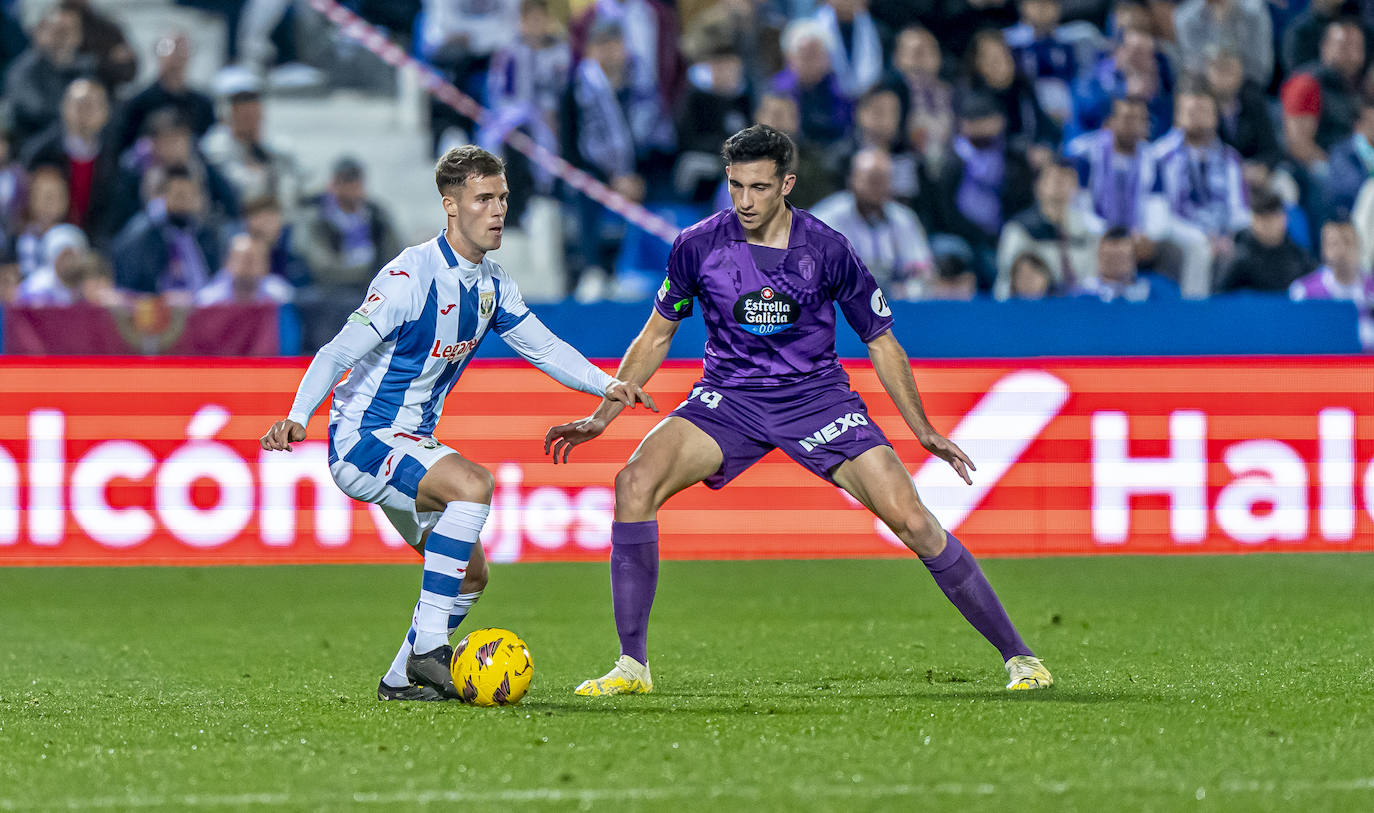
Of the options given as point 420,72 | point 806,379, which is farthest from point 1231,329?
point 420,72

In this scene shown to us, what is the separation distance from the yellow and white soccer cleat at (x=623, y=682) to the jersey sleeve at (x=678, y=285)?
47.0 inches

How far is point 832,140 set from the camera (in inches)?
531

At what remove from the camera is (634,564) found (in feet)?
19.6

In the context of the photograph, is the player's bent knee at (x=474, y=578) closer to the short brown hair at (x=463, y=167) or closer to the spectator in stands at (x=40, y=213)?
the short brown hair at (x=463, y=167)

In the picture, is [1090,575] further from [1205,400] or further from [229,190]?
[229,190]

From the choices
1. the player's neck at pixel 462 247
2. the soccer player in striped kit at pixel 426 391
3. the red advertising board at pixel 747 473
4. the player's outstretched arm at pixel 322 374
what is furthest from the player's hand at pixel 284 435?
the red advertising board at pixel 747 473

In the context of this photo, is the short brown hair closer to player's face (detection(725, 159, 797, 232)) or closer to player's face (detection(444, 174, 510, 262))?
player's face (detection(444, 174, 510, 262))

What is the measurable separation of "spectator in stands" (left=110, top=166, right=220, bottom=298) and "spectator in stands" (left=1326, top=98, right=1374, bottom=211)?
322 inches

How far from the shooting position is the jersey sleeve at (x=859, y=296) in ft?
19.9

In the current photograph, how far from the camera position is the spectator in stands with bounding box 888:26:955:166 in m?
13.4

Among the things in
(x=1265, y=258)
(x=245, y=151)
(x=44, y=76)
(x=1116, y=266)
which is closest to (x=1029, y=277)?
(x=1116, y=266)

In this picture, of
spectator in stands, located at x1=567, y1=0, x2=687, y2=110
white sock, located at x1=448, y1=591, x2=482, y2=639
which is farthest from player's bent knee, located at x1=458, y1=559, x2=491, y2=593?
spectator in stands, located at x1=567, y1=0, x2=687, y2=110

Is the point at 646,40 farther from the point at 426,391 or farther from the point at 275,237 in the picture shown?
the point at 426,391

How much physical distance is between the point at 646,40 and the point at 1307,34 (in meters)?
5.39
